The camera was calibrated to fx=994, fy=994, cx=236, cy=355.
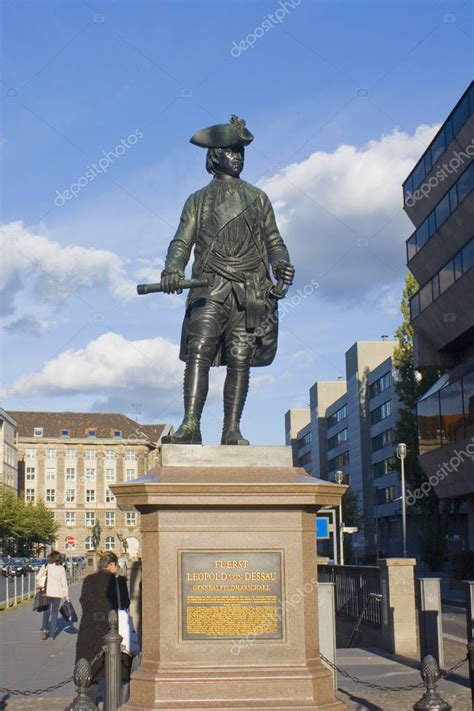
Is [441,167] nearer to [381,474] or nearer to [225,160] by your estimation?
[225,160]

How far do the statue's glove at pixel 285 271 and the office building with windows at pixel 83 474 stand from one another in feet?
376

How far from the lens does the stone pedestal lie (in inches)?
323

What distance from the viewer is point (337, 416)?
10781 centimetres

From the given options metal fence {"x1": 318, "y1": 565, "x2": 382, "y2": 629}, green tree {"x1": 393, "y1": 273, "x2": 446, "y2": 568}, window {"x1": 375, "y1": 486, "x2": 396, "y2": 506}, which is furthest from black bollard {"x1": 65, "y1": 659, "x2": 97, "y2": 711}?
window {"x1": 375, "y1": 486, "x2": 396, "y2": 506}

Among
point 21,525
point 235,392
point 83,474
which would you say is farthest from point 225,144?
point 83,474

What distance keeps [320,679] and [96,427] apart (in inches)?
4890

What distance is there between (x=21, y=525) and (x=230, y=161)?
78773 millimetres

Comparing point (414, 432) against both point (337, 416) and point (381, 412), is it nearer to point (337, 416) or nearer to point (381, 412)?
point (381, 412)

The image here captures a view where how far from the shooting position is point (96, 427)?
5153 inches

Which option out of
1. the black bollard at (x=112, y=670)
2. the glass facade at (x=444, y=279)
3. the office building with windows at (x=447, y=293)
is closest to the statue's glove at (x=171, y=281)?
the black bollard at (x=112, y=670)

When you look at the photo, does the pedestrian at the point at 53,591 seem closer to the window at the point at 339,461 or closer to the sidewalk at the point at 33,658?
the sidewalk at the point at 33,658

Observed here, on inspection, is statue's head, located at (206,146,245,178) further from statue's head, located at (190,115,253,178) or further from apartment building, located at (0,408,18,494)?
apartment building, located at (0,408,18,494)

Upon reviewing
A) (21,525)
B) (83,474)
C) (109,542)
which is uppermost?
(83,474)

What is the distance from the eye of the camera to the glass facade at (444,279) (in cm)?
3866
